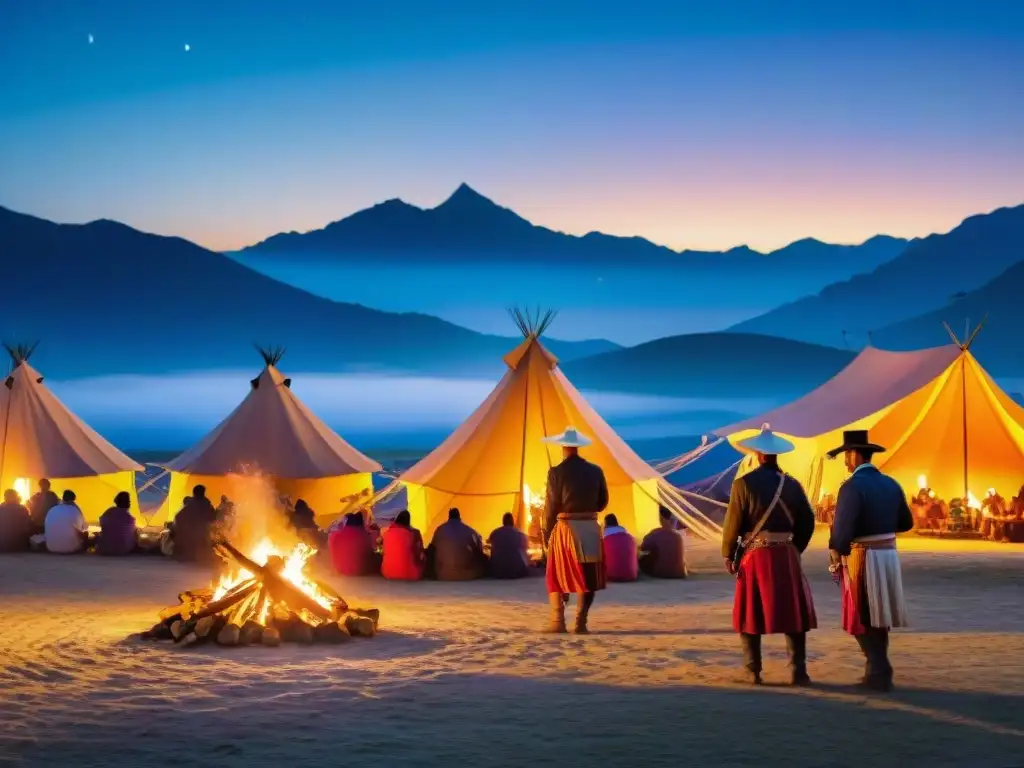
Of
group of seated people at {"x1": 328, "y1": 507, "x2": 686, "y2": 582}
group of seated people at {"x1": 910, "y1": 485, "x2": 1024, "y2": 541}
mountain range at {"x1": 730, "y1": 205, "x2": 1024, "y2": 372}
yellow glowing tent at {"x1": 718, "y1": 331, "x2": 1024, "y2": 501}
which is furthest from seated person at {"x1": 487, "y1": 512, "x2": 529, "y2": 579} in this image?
mountain range at {"x1": 730, "y1": 205, "x2": 1024, "y2": 372}

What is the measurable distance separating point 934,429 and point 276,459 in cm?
947

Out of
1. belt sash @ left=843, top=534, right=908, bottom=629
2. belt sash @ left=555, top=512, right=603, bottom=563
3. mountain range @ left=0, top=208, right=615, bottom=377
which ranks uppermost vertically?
mountain range @ left=0, top=208, right=615, bottom=377

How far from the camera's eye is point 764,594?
7684 millimetres

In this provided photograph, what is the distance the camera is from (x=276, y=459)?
1842cm

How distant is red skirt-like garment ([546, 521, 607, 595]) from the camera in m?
9.76

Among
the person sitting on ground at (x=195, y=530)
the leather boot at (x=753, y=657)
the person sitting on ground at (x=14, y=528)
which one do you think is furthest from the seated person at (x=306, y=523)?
the leather boot at (x=753, y=657)

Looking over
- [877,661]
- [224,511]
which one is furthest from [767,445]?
[224,511]

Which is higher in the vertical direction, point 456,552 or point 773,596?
point 456,552

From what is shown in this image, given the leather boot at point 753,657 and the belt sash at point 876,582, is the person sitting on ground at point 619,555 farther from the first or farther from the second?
the belt sash at point 876,582

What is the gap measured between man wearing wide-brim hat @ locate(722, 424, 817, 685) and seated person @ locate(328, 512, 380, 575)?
637cm

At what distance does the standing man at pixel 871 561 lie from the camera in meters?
7.44

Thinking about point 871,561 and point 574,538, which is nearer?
point 871,561

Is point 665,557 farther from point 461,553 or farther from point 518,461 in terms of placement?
point 518,461

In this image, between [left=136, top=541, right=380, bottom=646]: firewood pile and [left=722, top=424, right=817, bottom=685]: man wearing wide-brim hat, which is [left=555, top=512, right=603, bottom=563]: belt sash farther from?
[left=722, top=424, right=817, bottom=685]: man wearing wide-brim hat
